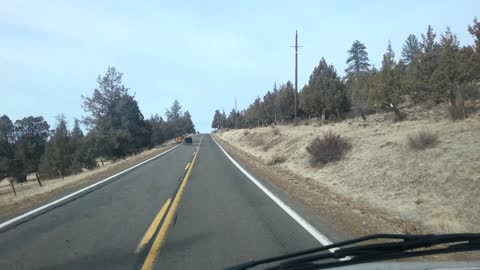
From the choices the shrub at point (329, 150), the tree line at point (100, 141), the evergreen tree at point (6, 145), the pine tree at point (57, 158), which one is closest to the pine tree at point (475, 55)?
the shrub at point (329, 150)

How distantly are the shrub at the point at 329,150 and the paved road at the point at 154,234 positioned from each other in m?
7.15

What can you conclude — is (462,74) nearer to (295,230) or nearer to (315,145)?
(315,145)

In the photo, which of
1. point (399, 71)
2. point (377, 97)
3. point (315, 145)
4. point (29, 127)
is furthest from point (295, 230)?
point (29, 127)

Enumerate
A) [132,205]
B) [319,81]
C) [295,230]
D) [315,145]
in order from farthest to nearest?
[319,81]
[315,145]
[132,205]
[295,230]

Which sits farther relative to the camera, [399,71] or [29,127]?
[29,127]

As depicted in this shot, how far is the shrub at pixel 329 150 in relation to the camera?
2006cm

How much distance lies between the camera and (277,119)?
3216 inches

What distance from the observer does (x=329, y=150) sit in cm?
2041

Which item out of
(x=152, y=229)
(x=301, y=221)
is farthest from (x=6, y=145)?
(x=301, y=221)

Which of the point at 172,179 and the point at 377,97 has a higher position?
the point at 377,97

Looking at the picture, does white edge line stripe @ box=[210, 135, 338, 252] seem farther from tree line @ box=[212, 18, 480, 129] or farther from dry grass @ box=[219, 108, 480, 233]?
tree line @ box=[212, 18, 480, 129]

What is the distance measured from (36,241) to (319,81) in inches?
1966

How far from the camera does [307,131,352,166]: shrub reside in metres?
20.1

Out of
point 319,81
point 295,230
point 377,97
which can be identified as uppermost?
point 319,81
